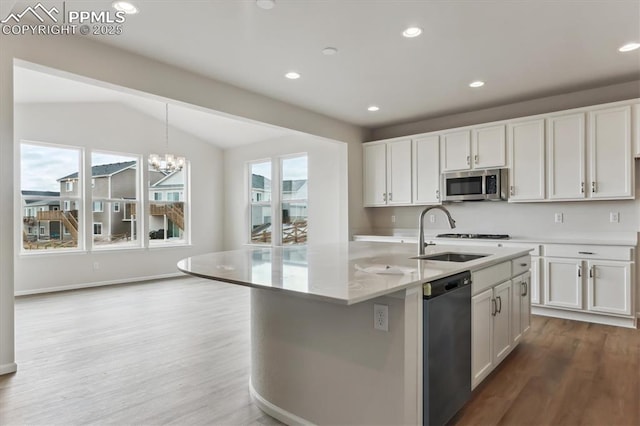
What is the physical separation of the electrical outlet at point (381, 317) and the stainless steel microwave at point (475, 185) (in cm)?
373

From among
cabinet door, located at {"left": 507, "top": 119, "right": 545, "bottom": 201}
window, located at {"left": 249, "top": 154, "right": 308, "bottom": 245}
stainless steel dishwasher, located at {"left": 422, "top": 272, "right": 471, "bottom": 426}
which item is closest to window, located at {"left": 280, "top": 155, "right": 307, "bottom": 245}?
window, located at {"left": 249, "top": 154, "right": 308, "bottom": 245}

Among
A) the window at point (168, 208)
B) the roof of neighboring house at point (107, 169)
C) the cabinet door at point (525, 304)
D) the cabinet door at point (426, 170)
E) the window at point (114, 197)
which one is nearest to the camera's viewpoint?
the cabinet door at point (525, 304)

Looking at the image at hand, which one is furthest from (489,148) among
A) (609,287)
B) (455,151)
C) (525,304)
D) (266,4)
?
(266,4)

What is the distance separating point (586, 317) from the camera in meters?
4.07

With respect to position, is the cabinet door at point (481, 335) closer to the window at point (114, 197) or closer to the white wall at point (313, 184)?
the white wall at point (313, 184)

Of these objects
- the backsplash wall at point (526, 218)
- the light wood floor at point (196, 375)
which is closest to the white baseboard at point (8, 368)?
the light wood floor at point (196, 375)

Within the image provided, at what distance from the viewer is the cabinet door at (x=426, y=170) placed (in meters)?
5.41

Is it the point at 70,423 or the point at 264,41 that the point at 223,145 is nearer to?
the point at 264,41

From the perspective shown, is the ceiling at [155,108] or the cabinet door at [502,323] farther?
the ceiling at [155,108]

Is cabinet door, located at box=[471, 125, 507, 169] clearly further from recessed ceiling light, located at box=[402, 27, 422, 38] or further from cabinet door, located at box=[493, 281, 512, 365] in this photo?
cabinet door, located at box=[493, 281, 512, 365]

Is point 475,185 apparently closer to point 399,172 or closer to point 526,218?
point 526,218

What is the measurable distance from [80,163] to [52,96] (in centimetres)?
116

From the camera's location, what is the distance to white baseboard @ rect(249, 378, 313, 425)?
78.3 inches

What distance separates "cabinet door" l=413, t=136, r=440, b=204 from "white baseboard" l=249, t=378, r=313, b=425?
4025 mm
